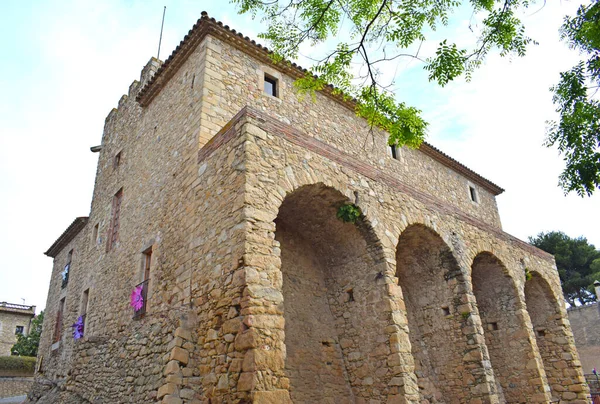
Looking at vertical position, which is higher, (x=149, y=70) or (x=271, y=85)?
(x=149, y=70)

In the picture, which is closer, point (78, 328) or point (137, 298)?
point (137, 298)

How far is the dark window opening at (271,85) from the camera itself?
448 inches

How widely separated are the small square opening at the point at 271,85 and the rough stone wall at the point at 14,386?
2548cm

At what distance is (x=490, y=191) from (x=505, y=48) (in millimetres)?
14540

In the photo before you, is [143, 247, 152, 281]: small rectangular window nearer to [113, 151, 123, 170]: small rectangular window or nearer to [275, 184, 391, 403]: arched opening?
[275, 184, 391, 403]: arched opening

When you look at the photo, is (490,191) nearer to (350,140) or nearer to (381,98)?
(350,140)

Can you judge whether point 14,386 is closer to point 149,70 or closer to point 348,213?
point 149,70

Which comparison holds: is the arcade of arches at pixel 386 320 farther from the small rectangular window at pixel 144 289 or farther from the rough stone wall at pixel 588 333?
the rough stone wall at pixel 588 333

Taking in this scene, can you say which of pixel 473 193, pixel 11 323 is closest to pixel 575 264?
pixel 473 193

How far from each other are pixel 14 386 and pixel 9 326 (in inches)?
401

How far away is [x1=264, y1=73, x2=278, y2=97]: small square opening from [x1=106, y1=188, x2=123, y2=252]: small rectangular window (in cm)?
540

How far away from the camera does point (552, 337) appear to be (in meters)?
13.6

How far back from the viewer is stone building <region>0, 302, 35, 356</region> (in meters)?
34.1

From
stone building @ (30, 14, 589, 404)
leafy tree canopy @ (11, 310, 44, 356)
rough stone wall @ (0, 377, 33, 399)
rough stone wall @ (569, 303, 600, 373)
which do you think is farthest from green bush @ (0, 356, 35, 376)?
rough stone wall @ (569, 303, 600, 373)
